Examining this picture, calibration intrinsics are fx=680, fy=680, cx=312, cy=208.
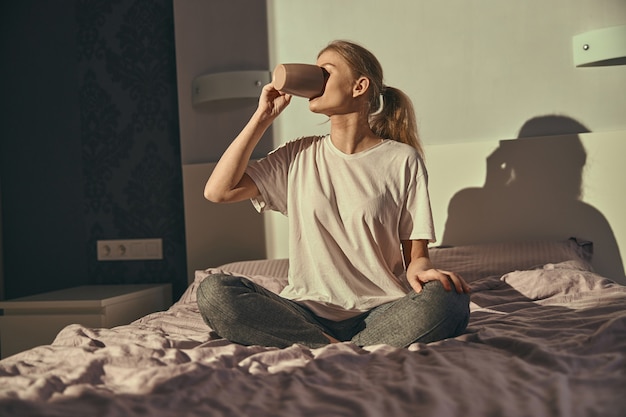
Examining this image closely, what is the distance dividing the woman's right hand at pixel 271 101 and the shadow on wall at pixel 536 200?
0.98m

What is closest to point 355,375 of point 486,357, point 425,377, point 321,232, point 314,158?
point 425,377

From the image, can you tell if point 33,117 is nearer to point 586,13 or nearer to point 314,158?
point 314,158

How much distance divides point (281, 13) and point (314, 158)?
Answer: 119cm

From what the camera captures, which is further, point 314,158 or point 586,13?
point 586,13

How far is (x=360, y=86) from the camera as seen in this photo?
1.78 m

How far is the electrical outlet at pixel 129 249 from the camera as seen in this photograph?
114 inches

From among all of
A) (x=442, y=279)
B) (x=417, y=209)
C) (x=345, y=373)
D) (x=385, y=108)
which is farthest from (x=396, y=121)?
(x=345, y=373)

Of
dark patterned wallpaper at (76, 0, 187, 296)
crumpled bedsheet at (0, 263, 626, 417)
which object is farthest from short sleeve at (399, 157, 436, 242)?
dark patterned wallpaper at (76, 0, 187, 296)

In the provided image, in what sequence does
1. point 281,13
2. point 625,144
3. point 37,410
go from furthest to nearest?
1. point 281,13
2. point 625,144
3. point 37,410

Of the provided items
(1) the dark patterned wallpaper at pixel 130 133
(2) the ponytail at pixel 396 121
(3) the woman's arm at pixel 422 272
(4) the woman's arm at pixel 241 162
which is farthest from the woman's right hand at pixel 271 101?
(1) the dark patterned wallpaper at pixel 130 133

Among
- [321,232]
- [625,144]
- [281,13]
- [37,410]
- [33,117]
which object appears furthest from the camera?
[33,117]

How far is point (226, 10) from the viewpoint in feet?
9.25

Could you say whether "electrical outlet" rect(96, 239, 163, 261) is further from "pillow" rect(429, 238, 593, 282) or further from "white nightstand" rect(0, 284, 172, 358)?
"pillow" rect(429, 238, 593, 282)

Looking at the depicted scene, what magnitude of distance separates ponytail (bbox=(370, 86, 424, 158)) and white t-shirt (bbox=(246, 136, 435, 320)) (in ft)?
0.39
